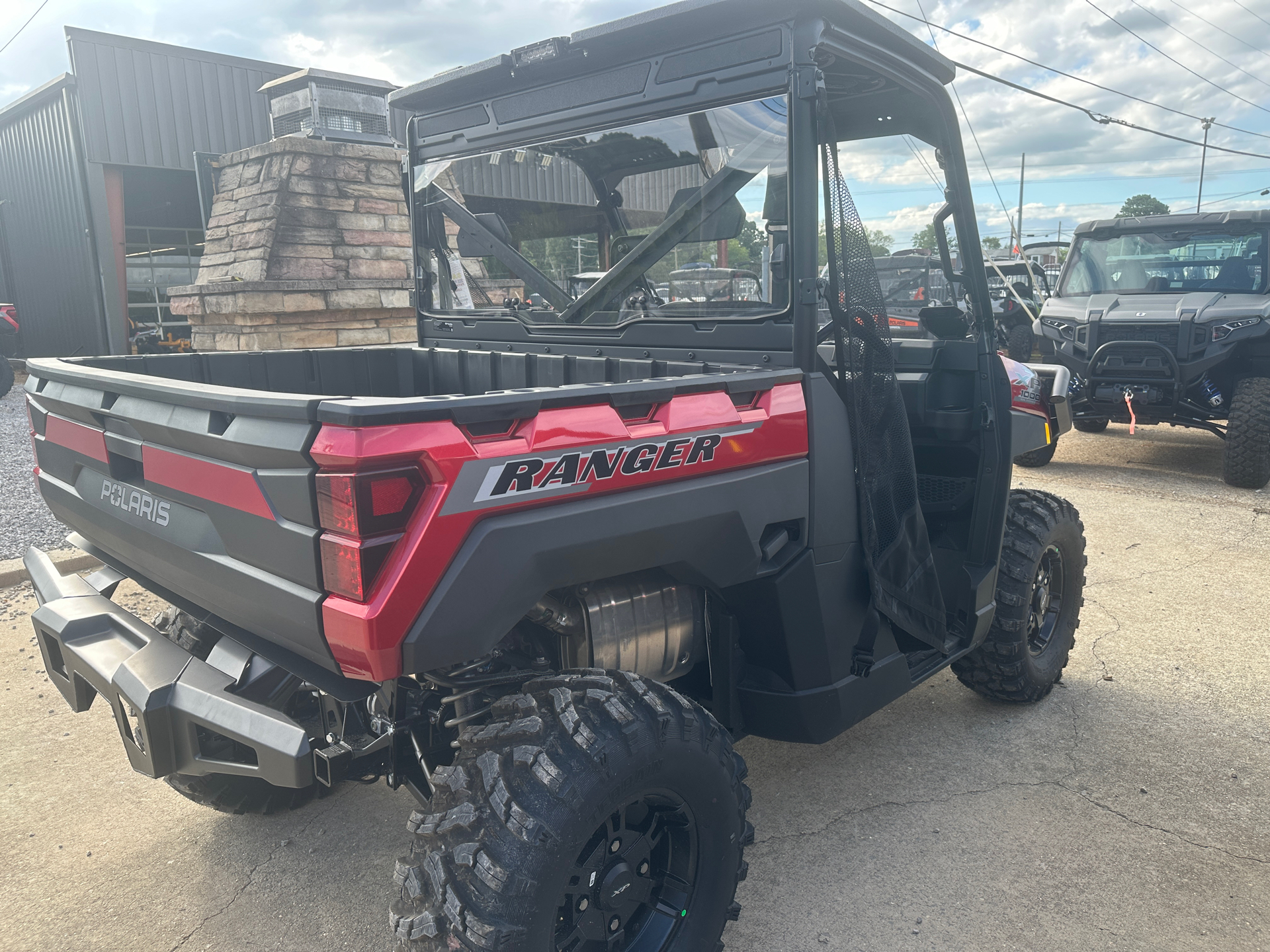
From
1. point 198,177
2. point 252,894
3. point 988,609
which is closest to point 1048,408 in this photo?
point 988,609

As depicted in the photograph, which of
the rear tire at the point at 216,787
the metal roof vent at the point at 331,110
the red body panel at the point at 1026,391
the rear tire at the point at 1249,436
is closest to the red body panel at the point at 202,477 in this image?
the rear tire at the point at 216,787

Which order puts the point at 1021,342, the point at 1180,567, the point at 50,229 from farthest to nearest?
the point at 50,229 → the point at 1021,342 → the point at 1180,567

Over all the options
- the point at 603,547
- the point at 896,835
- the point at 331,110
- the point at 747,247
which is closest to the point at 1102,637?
the point at 896,835

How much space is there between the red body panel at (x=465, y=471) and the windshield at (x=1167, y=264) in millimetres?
8418

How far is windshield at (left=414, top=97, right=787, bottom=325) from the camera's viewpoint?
8.13ft

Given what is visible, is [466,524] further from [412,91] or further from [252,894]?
[412,91]

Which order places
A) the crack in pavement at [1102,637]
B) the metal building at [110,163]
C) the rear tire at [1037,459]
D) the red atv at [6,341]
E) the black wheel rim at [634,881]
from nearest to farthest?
Result: the black wheel rim at [634,881] < the crack in pavement at [1102,637] < the rear tire at [1037,459] < the red atv at [6,341] < the metal building at [110,163]

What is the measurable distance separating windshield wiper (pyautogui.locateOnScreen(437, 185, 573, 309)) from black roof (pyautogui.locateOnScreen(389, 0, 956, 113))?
1.28 feet

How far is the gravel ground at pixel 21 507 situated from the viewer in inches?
227

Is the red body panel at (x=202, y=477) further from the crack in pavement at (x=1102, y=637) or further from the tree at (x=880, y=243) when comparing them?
the crack in pavement at (x=1102, y=637)

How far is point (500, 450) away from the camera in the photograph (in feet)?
5.76

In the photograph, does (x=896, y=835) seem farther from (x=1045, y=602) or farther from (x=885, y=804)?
(x=1045, y=602)

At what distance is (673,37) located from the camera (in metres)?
2.52

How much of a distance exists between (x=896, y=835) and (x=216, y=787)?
2186 mm
